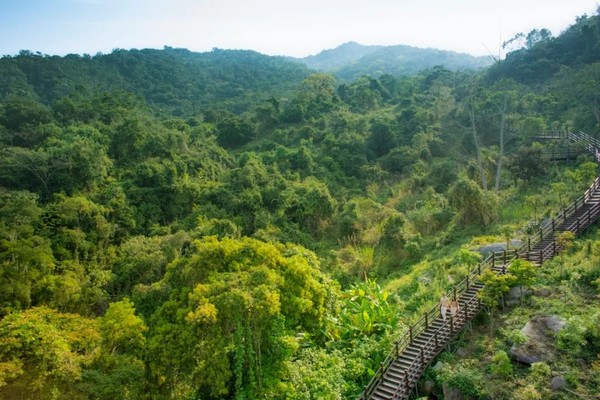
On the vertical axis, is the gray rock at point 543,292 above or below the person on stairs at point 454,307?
above

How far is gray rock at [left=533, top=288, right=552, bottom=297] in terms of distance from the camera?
14.1 metres

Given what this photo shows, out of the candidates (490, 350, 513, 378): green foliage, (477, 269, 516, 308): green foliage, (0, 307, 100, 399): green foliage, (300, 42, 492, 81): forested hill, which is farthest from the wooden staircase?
(300, 42, 492, 81): forested hill

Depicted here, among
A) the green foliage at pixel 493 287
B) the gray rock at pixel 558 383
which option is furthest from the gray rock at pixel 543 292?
the gray rock at pixel 558 383

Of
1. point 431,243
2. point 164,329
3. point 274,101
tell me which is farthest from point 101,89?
point 164,329

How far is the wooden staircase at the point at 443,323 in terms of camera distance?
1294 centimetres

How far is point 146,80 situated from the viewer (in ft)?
261

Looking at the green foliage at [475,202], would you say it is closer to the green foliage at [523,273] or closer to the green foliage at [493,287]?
the green foliage at [523,273]

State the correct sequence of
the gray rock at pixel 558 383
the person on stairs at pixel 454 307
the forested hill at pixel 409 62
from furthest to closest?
1. the forested hill at pixel 409 62
2. the person on stairs at pixel 454 307
3. the gray rock at pixel 558 383

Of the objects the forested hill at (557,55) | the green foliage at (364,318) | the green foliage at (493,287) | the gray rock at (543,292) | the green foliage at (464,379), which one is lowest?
the green foliage at (364,318)

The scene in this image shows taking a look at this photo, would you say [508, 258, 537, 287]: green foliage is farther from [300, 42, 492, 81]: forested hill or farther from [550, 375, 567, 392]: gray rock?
[300, 42, 492, 81]: forested hill

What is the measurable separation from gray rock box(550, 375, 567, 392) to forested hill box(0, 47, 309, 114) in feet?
200

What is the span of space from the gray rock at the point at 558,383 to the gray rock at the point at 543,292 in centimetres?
369

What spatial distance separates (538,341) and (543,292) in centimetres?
262

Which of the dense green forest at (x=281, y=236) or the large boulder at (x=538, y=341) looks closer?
the dense green forest at (x=281, y=236)
